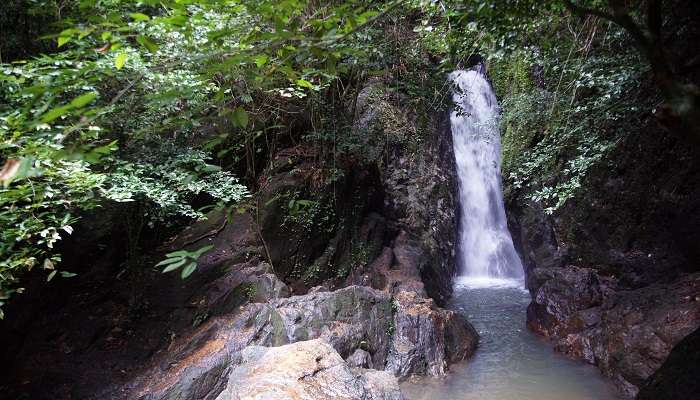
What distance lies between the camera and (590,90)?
7719 millimetres

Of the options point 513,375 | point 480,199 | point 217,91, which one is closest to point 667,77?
point 217,91

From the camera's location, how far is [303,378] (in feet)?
11.2

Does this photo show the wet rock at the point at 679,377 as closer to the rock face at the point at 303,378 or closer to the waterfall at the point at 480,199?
the rock face at the point at 303,378

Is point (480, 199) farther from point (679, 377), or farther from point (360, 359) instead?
point (679, 377)

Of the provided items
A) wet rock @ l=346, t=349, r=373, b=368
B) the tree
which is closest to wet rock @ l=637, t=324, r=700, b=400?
the tree

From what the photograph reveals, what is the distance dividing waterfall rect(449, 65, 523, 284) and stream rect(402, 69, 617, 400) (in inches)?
1.3

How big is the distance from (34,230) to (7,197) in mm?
585

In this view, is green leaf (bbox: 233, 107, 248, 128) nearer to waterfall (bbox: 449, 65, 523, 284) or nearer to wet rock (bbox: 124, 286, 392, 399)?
wet rock (bbox: 124, 286, 392, 399)

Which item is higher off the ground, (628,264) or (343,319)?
(628,264)

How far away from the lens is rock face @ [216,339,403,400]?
3.22 m

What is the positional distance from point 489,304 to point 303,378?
770cm

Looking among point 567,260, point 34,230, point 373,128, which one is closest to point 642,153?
point 567,260

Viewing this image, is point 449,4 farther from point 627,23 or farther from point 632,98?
point 632,98

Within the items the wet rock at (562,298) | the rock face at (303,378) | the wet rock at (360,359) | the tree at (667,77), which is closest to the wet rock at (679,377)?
the rock face at (303,378)
